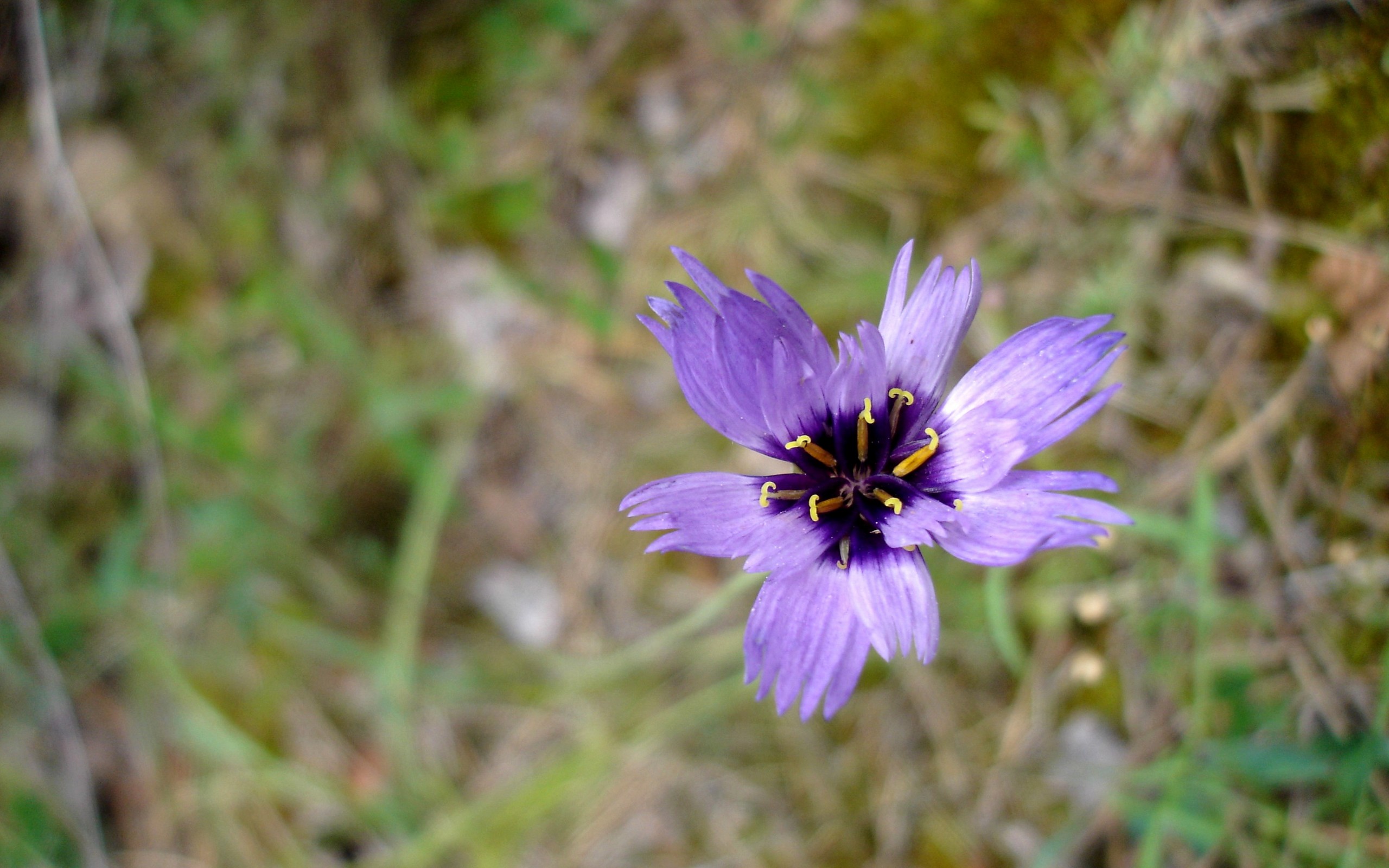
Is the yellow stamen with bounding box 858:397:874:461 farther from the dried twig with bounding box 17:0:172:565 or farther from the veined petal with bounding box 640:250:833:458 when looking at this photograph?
the dried twig with bounding box 17:0:172:565

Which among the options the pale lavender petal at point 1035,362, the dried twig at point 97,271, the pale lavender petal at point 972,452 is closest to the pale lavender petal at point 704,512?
the pale lavender petal at point 972,452

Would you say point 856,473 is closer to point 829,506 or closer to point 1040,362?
point 829,506

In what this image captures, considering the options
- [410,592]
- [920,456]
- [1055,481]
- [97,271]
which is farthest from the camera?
[97,271]

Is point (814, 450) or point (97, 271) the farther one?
point (97, 271)

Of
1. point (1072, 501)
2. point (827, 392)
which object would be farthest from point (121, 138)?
point (1072, 501)

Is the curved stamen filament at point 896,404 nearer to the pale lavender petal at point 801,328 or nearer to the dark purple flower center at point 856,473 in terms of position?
the dark purple flower center at point 856,473

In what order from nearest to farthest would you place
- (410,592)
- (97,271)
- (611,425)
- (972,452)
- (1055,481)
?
(1055,481)
(972,452)
(410,592)
(611,425)
(97,271)

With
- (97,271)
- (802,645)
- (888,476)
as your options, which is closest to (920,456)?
(888,476)
